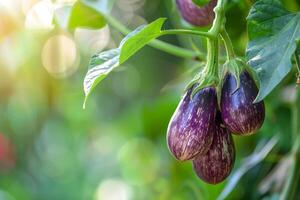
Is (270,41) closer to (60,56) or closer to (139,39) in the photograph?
(139,39)

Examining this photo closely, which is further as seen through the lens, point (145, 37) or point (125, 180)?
point (125, 180)

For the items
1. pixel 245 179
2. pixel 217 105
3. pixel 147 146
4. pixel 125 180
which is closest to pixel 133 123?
pixel 147 146

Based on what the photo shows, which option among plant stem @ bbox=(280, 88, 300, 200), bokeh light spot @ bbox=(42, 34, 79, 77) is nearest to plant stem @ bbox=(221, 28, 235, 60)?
plant stem @ bbox=(280, 88, 300, 200)

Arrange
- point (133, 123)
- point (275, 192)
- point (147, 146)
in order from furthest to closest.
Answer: point (147, 146)
point (133, 123)
point (275, 192)

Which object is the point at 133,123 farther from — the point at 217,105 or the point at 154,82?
the point at 217,105

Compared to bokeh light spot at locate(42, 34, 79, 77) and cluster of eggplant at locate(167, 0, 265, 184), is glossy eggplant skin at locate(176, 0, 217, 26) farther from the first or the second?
bokeh light spot at locate(42, 34, 79, 77)

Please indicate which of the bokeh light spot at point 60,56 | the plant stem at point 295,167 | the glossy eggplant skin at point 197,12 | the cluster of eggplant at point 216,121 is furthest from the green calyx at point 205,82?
the bokeh light spot at point 60,56

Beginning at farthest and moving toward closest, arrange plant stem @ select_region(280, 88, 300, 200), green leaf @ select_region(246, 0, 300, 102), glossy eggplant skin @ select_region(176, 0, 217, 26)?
1. plant stem @ select_region(280, 88, 300, 200)
2. glossy eggplant skin @ select_region(176, 0, 217, 26)
3. green leaf @ select_region(246, 0, 300, 102)
